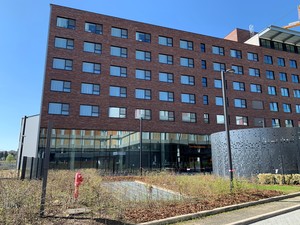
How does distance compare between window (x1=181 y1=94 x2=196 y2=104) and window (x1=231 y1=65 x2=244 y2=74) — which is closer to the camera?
window (x1=181 y1=94 x2=196 y2=104)

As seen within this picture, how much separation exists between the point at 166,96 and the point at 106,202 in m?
29.2

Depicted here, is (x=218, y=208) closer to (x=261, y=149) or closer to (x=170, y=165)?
(x=261, y=149)

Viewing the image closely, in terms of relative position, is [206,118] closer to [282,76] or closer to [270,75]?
[270,75]

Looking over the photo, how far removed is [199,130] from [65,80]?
A: 19.2 m

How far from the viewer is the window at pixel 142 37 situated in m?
37.7

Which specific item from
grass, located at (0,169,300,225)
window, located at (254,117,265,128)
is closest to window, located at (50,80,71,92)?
grass, located at (0,169,300,225)

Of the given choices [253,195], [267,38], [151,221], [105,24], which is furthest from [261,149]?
[267,38]

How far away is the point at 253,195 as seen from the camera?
12.0 m

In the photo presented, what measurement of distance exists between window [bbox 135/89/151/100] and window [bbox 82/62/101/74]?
5.61 metres

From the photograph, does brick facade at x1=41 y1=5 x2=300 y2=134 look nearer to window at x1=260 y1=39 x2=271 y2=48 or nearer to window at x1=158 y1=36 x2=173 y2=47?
window at x1=158 y1=36 x2=173 y2=47

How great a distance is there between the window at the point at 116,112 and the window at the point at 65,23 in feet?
37.8

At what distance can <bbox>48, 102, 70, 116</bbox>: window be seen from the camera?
30.9 m

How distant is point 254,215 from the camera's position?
882 cm

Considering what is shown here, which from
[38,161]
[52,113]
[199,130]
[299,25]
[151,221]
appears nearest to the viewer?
[151,221]
